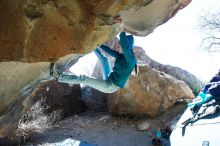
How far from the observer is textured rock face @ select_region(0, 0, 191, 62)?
4.15m

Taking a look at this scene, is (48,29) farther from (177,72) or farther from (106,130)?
(177,72)

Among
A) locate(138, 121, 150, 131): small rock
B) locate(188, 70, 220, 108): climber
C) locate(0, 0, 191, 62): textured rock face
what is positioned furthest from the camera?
locate(138, 121, 150, 131): small rock

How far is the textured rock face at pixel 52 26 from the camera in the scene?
13.6 ft

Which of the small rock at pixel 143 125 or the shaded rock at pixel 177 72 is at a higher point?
the shaded rock at pixel 177 72

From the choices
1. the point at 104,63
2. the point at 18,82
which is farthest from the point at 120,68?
the point at 18,82

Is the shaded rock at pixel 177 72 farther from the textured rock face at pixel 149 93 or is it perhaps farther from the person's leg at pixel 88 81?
the person's leg at pixel 88 81

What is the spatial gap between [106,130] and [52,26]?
1172 cm

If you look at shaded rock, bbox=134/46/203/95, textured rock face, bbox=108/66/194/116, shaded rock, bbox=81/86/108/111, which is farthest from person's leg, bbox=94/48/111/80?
shaded rock, bbox=134/46/203/95

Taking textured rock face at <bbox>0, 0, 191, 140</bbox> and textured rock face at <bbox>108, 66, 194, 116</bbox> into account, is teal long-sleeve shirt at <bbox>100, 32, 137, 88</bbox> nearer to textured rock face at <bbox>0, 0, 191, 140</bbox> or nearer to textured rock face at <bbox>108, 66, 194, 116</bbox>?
textured rock face at <bbox>0, 0, 191, 140</bbox>

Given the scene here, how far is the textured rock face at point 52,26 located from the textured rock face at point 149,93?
10.7m

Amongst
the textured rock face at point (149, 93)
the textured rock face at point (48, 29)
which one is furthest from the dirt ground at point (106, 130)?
the textured rock face at point (48, 29)

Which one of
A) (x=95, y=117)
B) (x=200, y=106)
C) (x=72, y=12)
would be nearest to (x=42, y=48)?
(x=72, y=12)

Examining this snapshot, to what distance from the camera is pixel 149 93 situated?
15617mm

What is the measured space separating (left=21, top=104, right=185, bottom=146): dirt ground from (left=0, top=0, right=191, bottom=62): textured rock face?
10351mm
